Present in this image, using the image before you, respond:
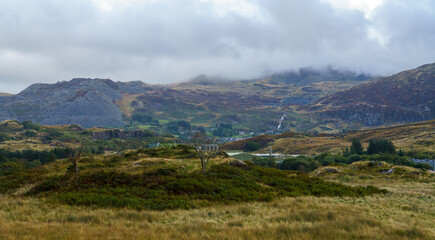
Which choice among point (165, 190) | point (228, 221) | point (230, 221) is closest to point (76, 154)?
point (165, 190)

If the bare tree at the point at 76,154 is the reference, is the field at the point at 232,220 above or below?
below

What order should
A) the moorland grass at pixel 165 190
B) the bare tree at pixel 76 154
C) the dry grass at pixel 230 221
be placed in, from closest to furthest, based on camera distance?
the dry grass at pixel 230 221 → the moorland grass at pixel 165 190 → the bare tree at pixel 76 154

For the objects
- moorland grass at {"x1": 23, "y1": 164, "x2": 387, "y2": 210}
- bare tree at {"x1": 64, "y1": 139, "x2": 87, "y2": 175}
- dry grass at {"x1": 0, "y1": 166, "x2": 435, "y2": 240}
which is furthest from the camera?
bare tree at {"x1": 64, "y1": 139, "x2": 87, "y2": 175}

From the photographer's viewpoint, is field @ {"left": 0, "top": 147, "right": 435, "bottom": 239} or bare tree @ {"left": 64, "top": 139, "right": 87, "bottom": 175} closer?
field @ {"left": 0, "top": 147, "right": 435, "bottom": 239}

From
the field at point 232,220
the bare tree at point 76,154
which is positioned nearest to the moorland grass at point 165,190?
the field at point 232,220

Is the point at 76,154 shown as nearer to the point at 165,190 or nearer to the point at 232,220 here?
the point at 165,190

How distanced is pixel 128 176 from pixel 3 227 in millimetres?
18617

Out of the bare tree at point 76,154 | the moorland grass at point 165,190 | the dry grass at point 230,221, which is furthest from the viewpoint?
the bare tree at point 76,154

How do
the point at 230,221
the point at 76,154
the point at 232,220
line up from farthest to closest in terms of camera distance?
the point at 76,154 < the point at 232,220 < the point at 230,221

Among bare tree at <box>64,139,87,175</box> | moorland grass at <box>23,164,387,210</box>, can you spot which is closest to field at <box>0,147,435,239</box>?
moorland grass at <box>23,164,387,210</box>

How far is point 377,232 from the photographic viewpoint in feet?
53.6

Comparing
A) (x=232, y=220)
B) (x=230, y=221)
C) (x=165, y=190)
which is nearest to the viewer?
(x=230, y=221)

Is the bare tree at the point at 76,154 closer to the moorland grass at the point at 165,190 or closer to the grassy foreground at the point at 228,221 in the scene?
the moorland grass at the point at 165,190

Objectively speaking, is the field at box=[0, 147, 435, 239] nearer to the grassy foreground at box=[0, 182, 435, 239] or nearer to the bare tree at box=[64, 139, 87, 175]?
the grassy foreground at box=[0, 182, 435, 239]
